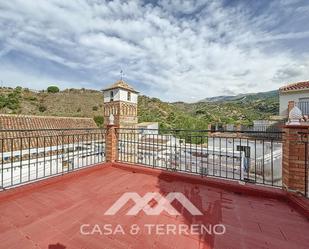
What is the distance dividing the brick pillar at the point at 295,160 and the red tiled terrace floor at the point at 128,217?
1.15 feet

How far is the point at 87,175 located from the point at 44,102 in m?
41.4

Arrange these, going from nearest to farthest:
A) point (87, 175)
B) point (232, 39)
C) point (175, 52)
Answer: point (87, 175), point (232, 39), point (175, 52)

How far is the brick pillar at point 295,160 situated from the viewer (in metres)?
2.75

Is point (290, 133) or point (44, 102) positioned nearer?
point (290, 133)

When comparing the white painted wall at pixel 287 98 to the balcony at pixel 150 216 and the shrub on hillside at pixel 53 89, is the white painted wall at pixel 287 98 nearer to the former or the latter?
the balcony at pixel 150 216

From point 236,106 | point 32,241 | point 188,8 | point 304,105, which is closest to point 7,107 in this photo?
point 188,8

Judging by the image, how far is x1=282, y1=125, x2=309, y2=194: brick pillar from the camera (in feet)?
9.02

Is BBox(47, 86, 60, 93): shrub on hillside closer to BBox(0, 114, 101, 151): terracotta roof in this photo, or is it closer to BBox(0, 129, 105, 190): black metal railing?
BBox(0, 114, 101, 151): terracotta roof

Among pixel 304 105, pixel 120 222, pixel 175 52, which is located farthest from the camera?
pixel 304 105

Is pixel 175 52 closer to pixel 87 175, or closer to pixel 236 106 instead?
pixel 87 175

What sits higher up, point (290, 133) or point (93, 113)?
point (93, 113)

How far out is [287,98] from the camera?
1562 cm

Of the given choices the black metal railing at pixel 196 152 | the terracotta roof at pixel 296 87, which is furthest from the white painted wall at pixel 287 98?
the black metal railing at pixel 196 152

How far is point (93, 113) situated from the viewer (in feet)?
123
